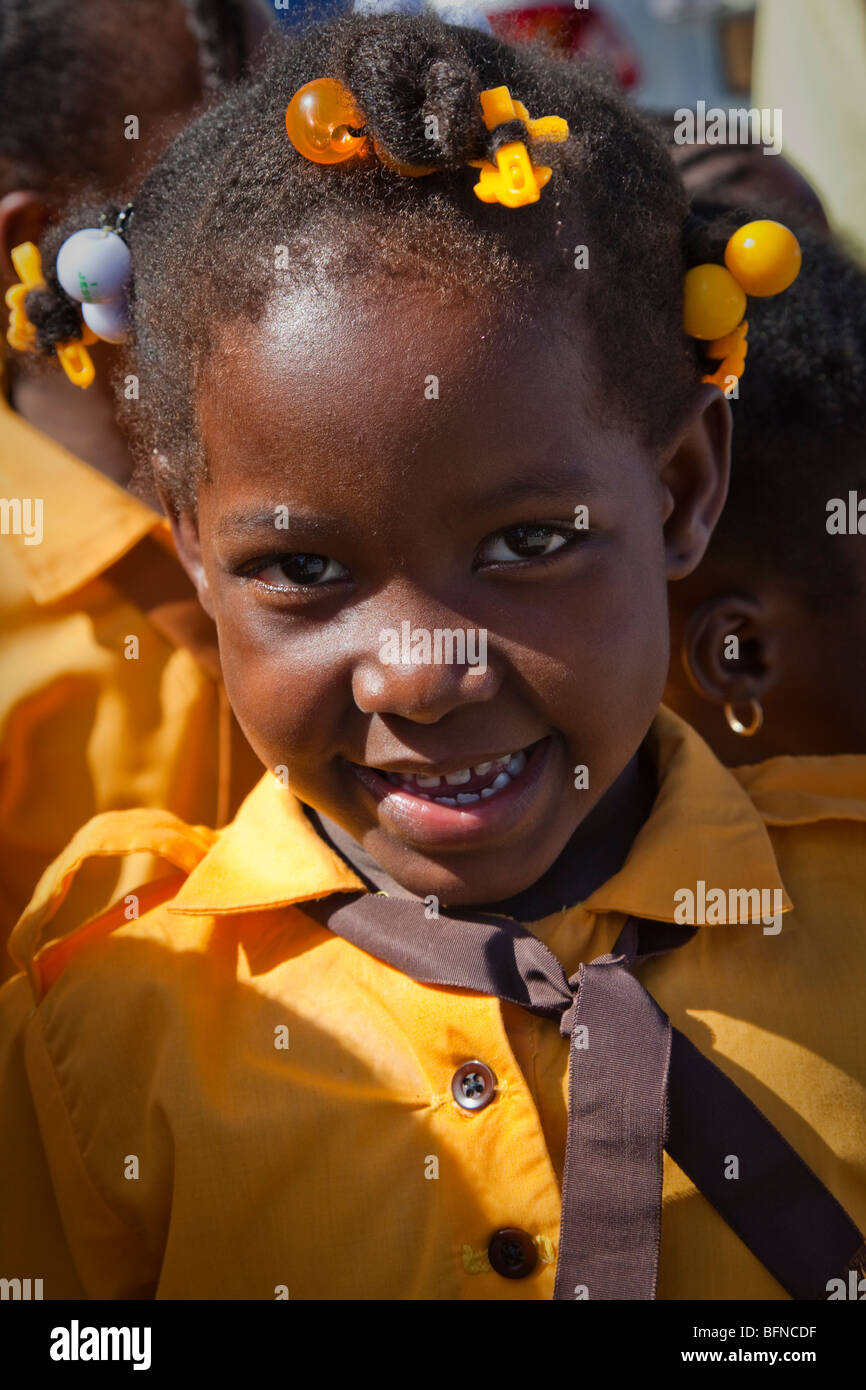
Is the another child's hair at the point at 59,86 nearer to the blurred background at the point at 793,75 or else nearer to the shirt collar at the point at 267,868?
the blurred background at the point at 793,75

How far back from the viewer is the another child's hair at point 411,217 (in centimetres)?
137

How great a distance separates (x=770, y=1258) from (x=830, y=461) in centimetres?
117

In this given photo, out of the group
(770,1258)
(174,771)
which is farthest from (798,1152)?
(174,771)

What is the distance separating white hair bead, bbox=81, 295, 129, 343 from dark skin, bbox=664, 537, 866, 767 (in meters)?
0.91

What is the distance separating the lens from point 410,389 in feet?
4.41

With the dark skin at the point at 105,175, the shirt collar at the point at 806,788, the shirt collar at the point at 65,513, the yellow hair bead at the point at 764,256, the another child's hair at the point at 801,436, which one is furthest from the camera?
the dark skin at the point at 105,175

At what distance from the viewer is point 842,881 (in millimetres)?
1705

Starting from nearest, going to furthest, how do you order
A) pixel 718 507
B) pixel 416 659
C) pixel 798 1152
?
pixel 416 659 → pixel 798 1152 → pixel 718 507

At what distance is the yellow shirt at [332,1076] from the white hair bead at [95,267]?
69 centimetres

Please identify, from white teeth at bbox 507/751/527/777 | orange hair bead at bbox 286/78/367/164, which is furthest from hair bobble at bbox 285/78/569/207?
white teeth at bbox 507/751/527/777

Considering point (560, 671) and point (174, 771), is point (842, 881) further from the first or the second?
point (174, 771)

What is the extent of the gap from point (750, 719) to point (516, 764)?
732 millimetres

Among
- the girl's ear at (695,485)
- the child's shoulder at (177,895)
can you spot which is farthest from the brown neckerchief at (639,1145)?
the girl's ear at (695,485)

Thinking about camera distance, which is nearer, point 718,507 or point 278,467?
point 278,467
